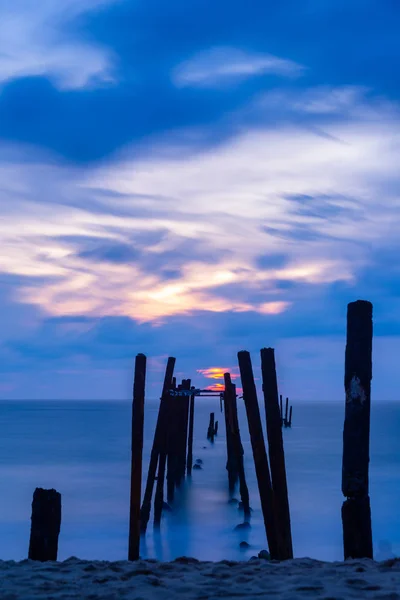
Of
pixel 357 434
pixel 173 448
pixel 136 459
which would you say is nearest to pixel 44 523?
pixel 357 434

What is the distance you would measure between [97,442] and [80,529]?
2652 centimetres

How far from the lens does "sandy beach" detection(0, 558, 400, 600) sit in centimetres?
504

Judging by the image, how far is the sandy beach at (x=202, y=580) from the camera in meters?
5.04

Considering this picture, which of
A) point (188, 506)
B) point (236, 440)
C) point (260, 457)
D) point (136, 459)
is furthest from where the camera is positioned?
point (188, 506)

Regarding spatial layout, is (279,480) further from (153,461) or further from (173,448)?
(173,448)

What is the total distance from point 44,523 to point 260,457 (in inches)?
117

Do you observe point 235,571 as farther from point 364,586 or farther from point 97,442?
point 97,442

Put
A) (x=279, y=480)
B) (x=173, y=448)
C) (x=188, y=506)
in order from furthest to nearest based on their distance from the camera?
(x=173, y=448) < (x=188, y=506) < (x=279, y=480)

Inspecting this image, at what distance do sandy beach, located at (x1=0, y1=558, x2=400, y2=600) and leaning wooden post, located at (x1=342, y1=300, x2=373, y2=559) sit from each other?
23 cm

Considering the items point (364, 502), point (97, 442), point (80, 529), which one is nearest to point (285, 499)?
point (364, 502)

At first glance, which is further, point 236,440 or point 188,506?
point 188,506

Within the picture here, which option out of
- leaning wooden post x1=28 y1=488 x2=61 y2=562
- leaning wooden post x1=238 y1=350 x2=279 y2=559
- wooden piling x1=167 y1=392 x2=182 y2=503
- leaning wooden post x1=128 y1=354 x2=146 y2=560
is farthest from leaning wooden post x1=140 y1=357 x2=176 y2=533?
leaning wooden post x1=28 y1=488 x2=61 y2=562

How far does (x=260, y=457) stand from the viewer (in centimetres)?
870

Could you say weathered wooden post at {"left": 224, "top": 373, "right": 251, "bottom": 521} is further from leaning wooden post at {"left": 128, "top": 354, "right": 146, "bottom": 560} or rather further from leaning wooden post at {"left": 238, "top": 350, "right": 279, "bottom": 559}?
leaning wooden post at {"left": 238, "top": 350, "right": 279, "bottom": 559}
